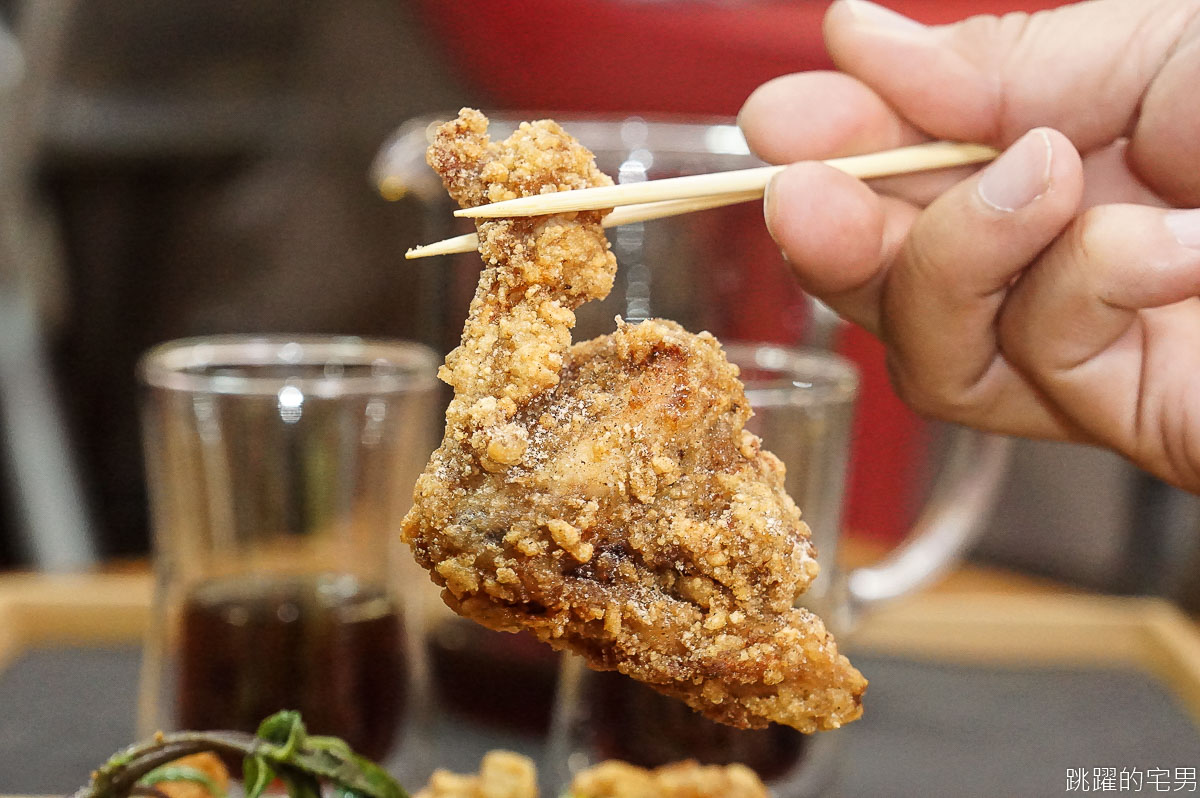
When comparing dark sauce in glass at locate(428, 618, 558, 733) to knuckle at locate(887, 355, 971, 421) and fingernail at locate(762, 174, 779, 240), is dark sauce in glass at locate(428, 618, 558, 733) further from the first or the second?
fingernail at locate(762, 174, 779, 240)

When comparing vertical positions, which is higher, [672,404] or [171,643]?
[672,404]

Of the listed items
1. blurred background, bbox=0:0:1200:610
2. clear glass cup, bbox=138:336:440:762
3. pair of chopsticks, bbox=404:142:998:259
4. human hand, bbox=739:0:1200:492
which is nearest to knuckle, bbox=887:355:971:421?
human hand, bbox=739:0:1200:492

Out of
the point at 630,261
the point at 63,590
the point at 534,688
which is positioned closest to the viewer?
the point at 630,261

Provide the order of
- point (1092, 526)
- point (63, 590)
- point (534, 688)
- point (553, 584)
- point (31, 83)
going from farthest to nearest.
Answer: point (31, 83) < point (1092, 526) < point (63, 590) < point (534, 688) < point (553, 584)

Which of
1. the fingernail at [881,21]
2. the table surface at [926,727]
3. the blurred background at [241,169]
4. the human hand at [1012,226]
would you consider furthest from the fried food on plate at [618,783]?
the blurred background at [241,169]

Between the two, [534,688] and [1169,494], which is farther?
[1169,494]

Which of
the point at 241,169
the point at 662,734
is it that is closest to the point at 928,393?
the point at 662,734

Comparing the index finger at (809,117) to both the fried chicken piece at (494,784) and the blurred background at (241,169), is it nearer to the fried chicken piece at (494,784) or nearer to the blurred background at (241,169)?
the fried chicken piece at (494,784)

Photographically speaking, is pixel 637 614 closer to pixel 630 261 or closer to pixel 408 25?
pixel 630 261

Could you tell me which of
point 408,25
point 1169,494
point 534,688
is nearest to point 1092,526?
point 1169,494
